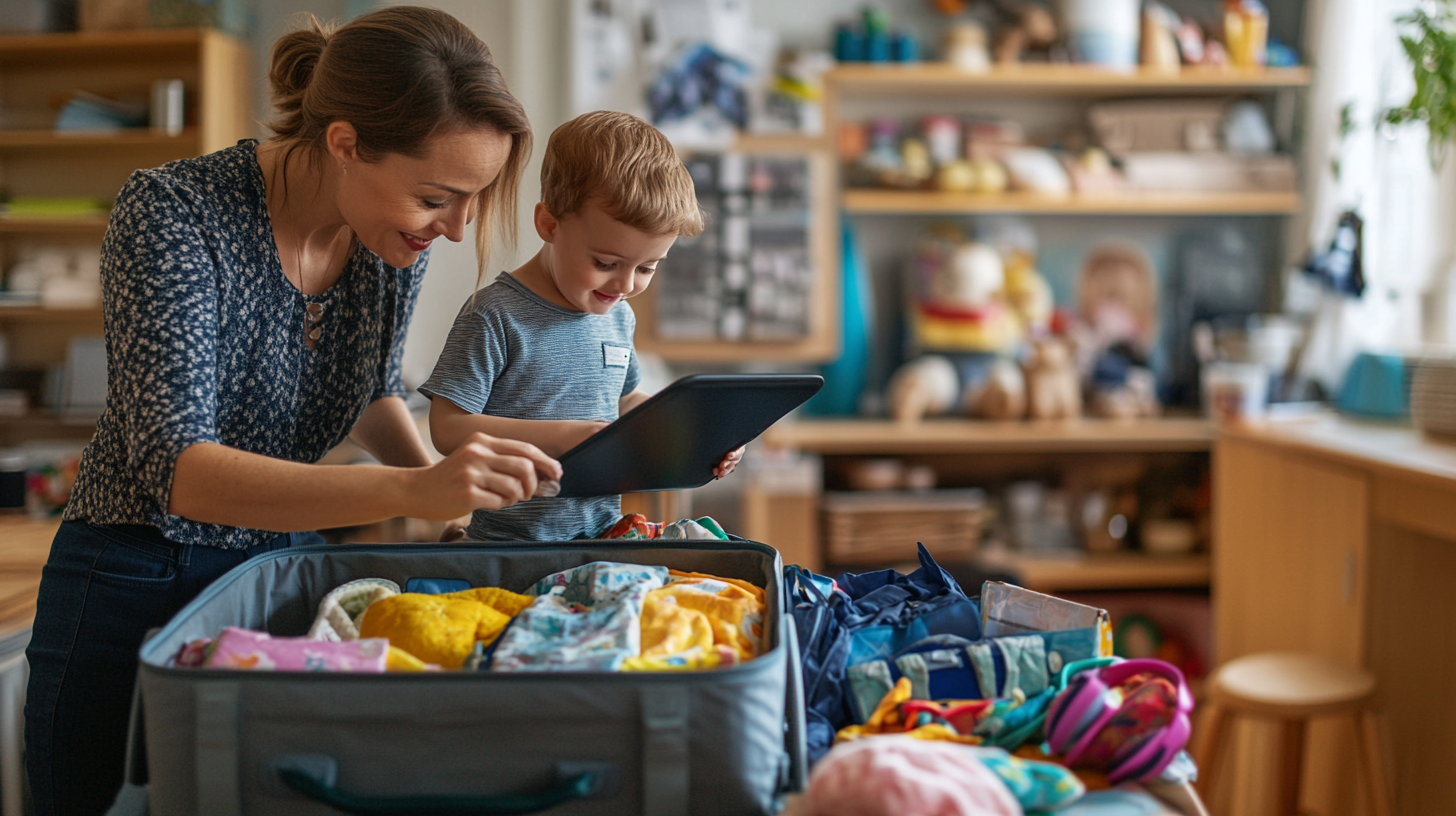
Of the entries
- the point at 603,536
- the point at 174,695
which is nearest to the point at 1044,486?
the point at 603,536

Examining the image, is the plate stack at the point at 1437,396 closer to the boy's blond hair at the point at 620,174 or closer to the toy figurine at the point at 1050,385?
the toy figurine at the point at 1050,385

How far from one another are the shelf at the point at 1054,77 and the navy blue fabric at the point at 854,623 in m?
2.50

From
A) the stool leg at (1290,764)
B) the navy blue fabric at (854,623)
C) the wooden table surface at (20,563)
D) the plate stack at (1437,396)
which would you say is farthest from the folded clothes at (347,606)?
the plate stack at (1437,396)

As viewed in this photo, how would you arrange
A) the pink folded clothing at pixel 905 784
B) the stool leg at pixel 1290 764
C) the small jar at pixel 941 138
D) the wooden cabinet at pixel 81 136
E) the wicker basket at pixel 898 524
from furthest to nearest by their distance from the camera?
the small jar at pixel 941 138 < the wooden cabinet at pixel 81 136 < the wicker basket at pixel 898 524 < the stool leg at pixel 1290 764 < the pink folded clothing at pixel 905 784

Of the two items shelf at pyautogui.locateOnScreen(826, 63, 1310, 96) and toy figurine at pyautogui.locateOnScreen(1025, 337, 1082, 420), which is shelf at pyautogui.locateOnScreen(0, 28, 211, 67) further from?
toy figurine at pyautogui.locateOnScreen(1025, 337, 1082, 420)

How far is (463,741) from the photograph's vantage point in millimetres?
618

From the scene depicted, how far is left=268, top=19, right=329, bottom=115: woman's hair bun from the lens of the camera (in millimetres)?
978

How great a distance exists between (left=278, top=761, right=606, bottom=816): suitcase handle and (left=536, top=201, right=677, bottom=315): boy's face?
1.86ft

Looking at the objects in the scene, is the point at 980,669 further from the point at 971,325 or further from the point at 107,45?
the point at 107,45

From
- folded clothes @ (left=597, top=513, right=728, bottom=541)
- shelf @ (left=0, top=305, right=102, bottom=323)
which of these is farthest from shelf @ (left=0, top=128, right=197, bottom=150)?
folded clothes @ (left=597, top=513, right=728, bottom=541)

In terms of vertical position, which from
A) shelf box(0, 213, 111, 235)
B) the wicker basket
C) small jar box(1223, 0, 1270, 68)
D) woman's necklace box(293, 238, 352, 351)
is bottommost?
the wicker basket

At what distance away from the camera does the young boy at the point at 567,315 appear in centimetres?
103

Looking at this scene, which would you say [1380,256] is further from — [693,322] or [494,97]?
[494,97]

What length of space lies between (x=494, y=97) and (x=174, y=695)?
0.53 metres
